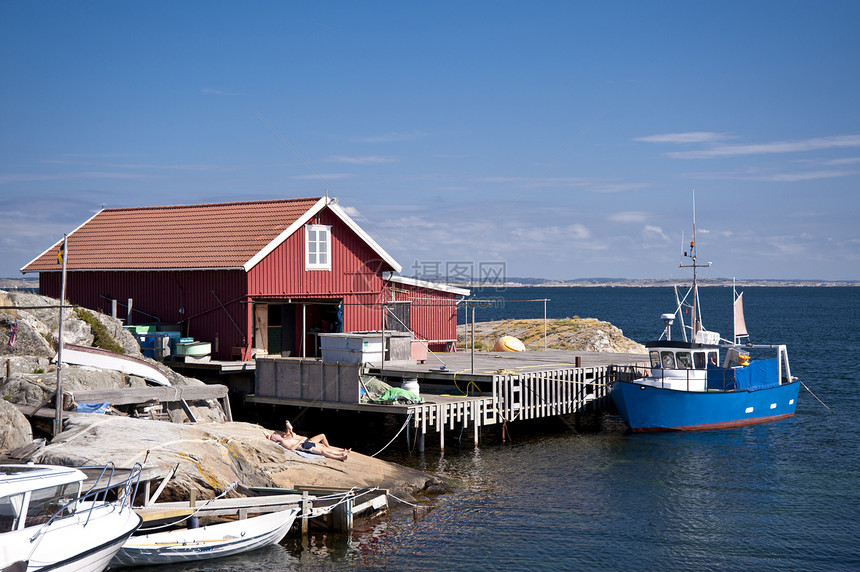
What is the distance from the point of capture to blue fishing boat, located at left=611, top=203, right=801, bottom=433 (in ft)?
94.2

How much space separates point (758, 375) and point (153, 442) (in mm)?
22171

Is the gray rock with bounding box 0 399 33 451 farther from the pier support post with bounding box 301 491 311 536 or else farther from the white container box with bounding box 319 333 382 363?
the white container box with bounding box 319 333 382 363

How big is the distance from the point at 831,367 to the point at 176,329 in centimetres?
3986

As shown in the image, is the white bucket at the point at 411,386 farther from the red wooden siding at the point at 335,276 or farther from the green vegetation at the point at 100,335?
the green vegetation at the point at 100,335

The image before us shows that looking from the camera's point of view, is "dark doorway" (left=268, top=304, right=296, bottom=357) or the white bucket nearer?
the white bucket

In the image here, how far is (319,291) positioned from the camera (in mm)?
31750

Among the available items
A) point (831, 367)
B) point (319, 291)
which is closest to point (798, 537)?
point (319, 291)

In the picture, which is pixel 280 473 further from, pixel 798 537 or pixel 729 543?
pixel 798 537

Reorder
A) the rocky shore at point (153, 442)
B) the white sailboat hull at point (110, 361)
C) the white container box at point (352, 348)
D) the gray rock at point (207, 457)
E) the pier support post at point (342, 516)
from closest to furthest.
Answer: the gray rock at point (207, 457), the rocky shore at point (153, 442), the pier support post at point (342, 516), the white sailboat hull at point (110, 361), the white container box at point (352, 348)

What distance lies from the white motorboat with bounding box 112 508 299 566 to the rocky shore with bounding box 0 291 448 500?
1.09m

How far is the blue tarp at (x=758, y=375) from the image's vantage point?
30.1 metres

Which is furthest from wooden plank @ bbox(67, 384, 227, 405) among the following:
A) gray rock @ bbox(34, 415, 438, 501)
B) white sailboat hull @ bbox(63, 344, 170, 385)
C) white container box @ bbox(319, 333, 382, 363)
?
white container box @ bbox(319, 333, 382, 363)

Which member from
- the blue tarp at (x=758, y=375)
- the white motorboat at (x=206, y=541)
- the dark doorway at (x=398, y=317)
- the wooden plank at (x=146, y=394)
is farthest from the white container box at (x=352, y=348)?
the blue tarp at (x=758, y=375)

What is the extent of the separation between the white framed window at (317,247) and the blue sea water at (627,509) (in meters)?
9.34
